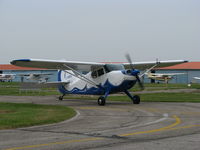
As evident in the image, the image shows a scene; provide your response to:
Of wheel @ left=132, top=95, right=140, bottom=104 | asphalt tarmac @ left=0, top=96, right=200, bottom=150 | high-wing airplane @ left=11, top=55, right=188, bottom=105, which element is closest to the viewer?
asphalt tarmac @ left=0, top=96, right=200, bottom=150

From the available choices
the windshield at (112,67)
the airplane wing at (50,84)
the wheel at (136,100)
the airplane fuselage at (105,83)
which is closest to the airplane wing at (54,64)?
the windshield at (112,67)

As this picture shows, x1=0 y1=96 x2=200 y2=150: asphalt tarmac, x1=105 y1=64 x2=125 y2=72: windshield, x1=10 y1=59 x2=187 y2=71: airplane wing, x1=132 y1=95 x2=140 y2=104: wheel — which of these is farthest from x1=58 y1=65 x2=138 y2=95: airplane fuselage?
x1=0 y1=96 x2=200 y2=150: asphalt tarmac

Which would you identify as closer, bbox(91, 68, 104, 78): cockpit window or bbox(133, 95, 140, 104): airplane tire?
bbox(133, 95, 140, 104): airplane tire

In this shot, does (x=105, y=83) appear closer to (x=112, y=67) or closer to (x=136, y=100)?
(x=112, y=67)

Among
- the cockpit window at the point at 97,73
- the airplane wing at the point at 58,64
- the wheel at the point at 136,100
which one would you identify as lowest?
the wheel at the point at 136,100

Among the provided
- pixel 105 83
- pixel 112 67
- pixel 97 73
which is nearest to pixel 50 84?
pixel 97 73

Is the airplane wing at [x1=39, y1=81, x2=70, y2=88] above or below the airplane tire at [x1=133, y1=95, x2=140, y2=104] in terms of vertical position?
above

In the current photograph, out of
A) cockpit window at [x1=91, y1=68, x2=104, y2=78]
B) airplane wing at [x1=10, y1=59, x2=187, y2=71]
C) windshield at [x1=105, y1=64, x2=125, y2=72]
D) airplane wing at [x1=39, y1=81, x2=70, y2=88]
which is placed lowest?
airplane wing at [x1=39, y1=81, x2=70, y2=88]

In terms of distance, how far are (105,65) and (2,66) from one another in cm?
9887

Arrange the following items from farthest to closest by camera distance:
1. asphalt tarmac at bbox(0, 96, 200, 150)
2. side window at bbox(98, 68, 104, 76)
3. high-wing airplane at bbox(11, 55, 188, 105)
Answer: side window at bbox(98, 68, 104, 76)
high-wing airplane at bbox(11, 55, 188, 105)
asphalt tarmac at bbox(0, 96, 200, 150)

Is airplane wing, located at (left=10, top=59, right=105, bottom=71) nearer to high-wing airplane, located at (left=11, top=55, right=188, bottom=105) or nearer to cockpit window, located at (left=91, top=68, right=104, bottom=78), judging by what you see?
high-wing airplane, located at (left=11, top=55, right=188, bottom=105)

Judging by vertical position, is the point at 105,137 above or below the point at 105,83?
below

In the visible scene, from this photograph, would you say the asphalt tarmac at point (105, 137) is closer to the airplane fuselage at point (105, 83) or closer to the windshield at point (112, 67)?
the airplane fuselage at point (105, 83)

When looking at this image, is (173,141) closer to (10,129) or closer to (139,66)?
(10,129)
